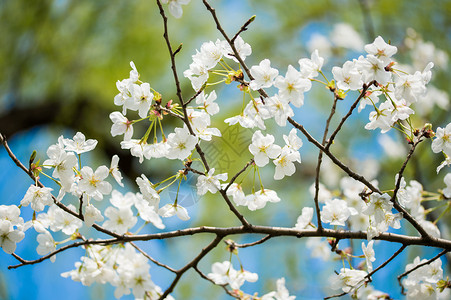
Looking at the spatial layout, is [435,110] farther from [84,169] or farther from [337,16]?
[84,169]

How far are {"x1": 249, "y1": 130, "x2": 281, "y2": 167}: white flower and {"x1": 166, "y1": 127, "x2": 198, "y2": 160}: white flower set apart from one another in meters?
0.13

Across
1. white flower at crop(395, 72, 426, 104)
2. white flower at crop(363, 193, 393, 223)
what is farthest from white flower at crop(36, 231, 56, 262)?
white flower at crop(395, 72, 426, 104)

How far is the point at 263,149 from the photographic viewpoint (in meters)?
0.84

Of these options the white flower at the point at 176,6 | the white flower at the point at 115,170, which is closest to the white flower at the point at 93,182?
the white flower at the point at 115,170

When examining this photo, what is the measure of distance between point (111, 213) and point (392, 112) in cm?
70

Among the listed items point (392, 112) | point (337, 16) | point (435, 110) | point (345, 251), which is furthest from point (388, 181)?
point (392, 112)

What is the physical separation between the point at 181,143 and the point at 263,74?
0.69ft

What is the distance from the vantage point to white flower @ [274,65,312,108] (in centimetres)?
78

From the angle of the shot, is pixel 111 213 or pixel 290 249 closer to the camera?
pixel 111 213

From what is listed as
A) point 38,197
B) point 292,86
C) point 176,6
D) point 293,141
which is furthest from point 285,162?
point 38,197

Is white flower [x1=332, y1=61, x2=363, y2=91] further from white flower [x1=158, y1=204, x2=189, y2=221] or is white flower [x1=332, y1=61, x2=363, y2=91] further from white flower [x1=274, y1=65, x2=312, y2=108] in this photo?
white flower [x1=158, y1=204, x2=189, y2=221]

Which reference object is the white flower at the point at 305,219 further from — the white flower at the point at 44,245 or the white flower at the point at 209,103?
the white flower at the point at 44,245

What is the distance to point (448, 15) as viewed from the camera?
279 centimetres

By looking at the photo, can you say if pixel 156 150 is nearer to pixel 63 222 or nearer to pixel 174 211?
pixel 174 211
